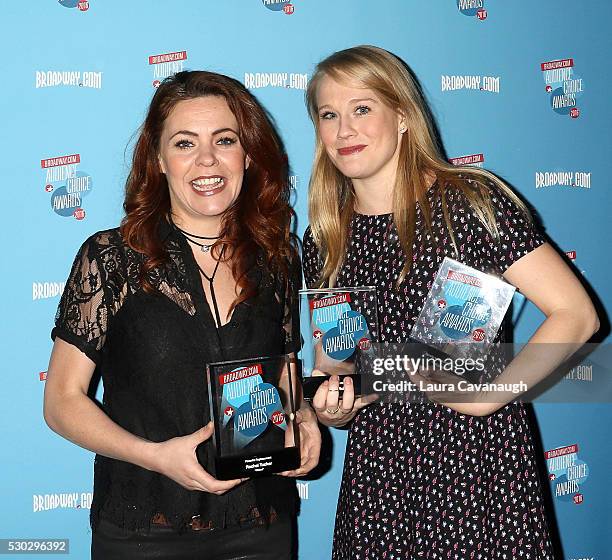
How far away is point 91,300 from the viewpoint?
171 centimetres

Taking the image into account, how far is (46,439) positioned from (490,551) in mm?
1441

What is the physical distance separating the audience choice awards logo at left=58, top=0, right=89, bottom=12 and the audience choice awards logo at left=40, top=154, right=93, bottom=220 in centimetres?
45

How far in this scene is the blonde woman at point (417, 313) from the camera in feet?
5.82

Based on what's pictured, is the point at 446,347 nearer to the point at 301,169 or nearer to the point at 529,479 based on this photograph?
the point at 529,479

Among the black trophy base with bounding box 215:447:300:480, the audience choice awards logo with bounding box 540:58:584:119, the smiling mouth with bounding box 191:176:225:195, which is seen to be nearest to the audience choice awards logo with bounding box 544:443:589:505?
the audience choice awards logo with bounding box 540:58:584:119

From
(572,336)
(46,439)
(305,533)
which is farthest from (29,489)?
(572,336)

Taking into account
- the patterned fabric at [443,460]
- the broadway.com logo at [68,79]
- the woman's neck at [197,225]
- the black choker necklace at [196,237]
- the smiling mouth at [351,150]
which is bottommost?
Result: the patterned fabric at [443,460]

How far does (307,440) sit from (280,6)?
1.42m

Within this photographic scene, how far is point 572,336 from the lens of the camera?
1772mm

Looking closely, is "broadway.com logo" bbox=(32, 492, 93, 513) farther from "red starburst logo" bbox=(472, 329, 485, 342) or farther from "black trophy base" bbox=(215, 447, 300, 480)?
"red starburst logo" bbox=(472, 329, 485, 342)

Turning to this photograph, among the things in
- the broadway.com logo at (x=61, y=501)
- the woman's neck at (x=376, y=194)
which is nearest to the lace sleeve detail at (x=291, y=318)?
the woman's neck at (x=376, y=194)

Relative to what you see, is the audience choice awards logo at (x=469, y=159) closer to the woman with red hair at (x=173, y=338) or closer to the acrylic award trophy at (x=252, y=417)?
the woman with red hair at (x=173, y=338)

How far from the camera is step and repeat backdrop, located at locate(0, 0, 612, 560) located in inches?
91.0

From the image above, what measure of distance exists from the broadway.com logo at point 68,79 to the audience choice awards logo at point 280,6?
587 millimetres
